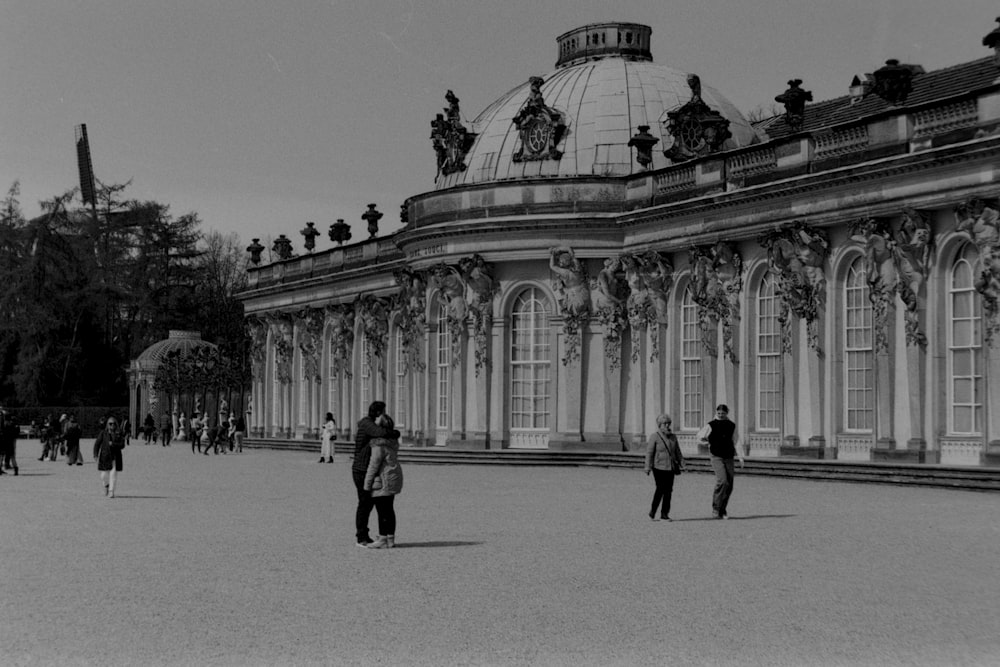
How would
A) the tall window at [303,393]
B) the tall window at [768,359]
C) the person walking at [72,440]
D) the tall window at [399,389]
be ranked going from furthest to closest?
the tall window at [303,393] → the tall window at [399,389] → the person walking at [72,440] → the tall window at [768,359]

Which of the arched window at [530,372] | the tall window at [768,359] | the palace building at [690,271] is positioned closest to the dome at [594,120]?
the palace building at [690,271]

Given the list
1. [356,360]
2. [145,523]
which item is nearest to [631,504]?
[145,523]

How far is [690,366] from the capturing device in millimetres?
40531

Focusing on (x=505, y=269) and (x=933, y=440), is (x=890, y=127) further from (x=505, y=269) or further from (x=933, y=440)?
(x=505, y=269)

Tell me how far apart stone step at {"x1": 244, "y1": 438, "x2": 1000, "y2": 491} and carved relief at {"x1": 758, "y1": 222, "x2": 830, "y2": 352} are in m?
3.00

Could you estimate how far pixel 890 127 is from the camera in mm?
32656

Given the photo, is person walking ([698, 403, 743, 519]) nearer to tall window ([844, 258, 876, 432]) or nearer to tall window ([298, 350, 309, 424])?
tall window ([844, 258, 876, 432])

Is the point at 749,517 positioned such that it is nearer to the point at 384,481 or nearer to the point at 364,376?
the point at 384,481

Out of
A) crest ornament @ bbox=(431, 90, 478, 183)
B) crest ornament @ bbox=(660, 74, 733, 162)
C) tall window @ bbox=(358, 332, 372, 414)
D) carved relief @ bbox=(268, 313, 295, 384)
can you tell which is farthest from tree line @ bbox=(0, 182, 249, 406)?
crest ornament @ bbox=(660, 74, 733, 162)

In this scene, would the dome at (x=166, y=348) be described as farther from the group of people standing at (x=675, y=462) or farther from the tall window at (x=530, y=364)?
the group of people standing at (x=675, y=462)

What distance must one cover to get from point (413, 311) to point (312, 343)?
15.7 meters

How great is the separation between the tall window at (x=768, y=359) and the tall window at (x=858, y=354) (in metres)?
2.50

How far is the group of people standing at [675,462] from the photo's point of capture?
2219 cm

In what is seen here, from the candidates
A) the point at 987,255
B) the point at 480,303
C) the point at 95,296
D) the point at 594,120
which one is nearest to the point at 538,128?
the point at 594,120
